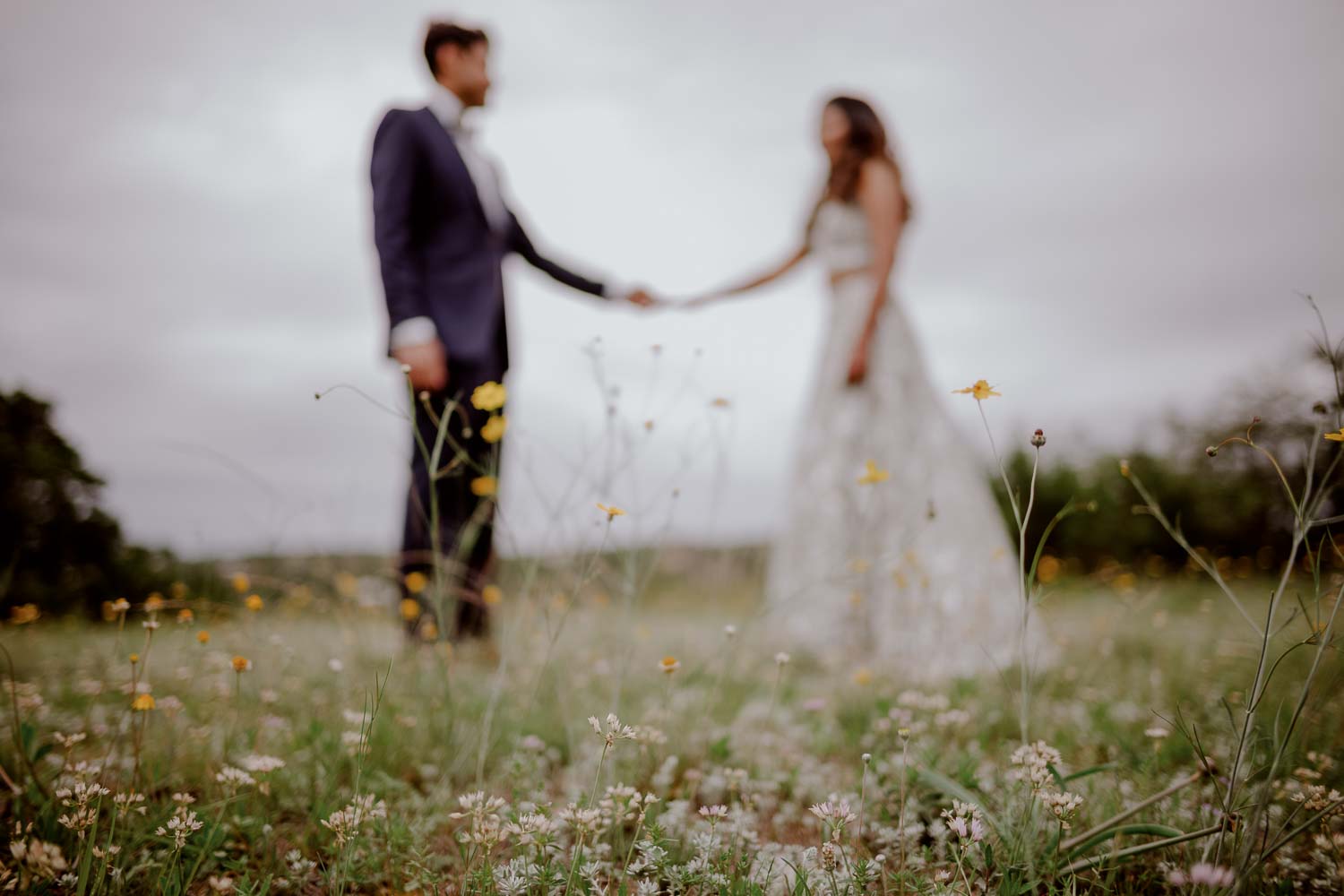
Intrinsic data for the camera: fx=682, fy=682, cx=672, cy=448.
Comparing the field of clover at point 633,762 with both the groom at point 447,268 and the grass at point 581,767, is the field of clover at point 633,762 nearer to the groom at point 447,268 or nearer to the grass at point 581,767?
the grass at point 581,767

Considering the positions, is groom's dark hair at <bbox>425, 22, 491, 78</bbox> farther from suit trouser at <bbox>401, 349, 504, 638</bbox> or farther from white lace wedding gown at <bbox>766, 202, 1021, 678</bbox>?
white lace wedding gown at <bbox>766, 202, 1021, 678</bbox>

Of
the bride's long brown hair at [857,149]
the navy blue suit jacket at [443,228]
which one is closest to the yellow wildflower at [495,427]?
the navy blue suit jacket at [443,228]

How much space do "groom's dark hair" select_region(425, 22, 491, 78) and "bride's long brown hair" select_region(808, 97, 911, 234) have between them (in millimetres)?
1985

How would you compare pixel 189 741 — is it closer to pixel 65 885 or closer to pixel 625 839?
pixel 65 885

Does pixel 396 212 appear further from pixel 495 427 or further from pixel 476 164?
pixel 495 427

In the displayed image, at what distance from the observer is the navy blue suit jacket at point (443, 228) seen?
9.69 feet

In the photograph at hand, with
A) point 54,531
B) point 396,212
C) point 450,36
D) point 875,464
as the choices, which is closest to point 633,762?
point 875,464

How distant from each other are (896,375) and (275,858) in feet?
11.4

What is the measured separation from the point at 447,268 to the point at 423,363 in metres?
0.72

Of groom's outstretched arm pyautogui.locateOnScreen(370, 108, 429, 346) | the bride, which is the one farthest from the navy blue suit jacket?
the bride

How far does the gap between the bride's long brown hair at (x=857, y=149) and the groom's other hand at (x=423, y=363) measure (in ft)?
8.28

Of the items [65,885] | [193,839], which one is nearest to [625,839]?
[193,839]

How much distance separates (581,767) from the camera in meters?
1.75

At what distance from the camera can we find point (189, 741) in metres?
1.78
